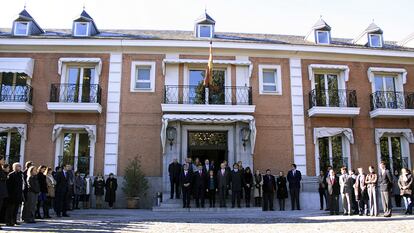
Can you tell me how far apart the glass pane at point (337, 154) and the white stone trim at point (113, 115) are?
33.4ft

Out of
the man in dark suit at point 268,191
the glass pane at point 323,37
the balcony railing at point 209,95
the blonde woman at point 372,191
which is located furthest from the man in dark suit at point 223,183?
the glass pane at point 323,37

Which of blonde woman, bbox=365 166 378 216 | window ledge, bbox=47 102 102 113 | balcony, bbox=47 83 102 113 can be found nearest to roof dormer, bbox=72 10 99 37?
balcony, bbox=47 83 102 113

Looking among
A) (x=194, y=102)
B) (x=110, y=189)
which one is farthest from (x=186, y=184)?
(x=194, y=102)

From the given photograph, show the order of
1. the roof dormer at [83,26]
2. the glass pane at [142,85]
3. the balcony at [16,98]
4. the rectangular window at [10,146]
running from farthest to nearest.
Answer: the roof dormer at [83,26] < the glass pane at [142,85] < the rectangular window at [10,146] < the balcony at [16,98]

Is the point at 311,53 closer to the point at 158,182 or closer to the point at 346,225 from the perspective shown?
the point at 158,182

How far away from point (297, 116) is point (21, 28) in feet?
47.0

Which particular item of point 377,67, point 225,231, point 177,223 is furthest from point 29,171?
point 377,67

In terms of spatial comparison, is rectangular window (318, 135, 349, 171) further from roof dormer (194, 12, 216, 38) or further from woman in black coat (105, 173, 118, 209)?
woman in black coat (105, 173, 118, 209)

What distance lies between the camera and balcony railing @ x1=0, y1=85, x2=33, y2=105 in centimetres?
1866

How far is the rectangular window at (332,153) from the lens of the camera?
19422 mm

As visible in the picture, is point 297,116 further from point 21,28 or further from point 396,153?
point 21,28

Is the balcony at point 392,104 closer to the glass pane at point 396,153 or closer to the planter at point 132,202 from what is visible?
the glass pane at point 396,153

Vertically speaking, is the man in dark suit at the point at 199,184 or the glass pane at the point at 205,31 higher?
the glass pane at the point at 205,31

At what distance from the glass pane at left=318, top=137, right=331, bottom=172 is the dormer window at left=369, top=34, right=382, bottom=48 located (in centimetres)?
611
